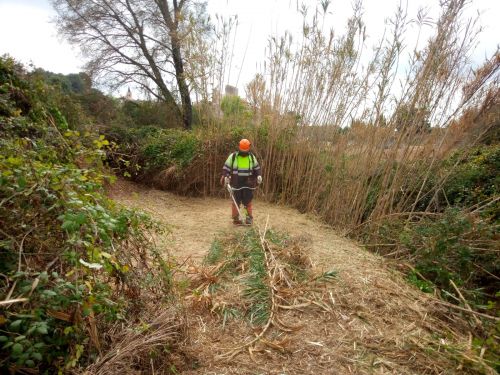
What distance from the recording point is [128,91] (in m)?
13.1

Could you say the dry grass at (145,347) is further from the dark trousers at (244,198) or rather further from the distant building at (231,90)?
the distant building at (231,90)

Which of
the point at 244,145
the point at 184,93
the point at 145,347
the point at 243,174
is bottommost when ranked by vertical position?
the point at 145,347

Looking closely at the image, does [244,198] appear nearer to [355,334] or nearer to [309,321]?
[309,321]

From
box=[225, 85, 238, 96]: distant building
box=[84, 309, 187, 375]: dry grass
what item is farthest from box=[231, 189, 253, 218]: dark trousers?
box=[84, 309, 187, 375]: dry grass

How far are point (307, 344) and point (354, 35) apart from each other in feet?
16.5

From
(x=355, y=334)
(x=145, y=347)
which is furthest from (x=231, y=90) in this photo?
(x=145, y=347)

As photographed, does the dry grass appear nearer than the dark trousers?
Yes

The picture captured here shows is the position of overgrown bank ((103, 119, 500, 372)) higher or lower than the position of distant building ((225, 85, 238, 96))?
lower

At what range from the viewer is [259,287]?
121 inches

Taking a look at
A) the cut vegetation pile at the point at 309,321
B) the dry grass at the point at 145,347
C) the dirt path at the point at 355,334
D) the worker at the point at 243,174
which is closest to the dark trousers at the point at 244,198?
the worker at the point at 243,174

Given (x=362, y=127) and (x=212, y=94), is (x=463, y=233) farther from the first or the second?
(x=212, y=94)

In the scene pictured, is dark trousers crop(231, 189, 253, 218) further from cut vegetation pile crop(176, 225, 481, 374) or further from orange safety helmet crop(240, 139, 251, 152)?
cut vegetation pile crop(176, 225, 481, 374)

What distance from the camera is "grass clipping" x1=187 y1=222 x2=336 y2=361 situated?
2.61 meters

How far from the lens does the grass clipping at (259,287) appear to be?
103 inches
